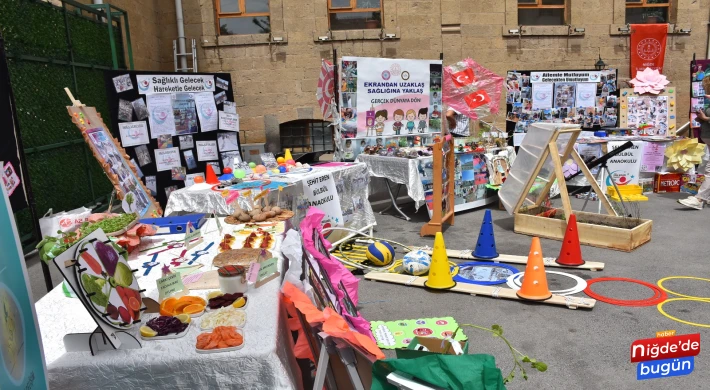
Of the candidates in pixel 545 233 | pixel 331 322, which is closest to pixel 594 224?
pixel 545 233

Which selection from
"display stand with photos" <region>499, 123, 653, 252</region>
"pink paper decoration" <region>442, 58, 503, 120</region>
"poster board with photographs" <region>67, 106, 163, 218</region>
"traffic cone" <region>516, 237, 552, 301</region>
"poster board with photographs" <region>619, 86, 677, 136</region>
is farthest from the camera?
"poster board with photographs" <region>619, 86, 677, 136</region>

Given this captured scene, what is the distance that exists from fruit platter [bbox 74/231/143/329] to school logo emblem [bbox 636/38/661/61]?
12.8 m

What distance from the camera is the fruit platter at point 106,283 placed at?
1.85m

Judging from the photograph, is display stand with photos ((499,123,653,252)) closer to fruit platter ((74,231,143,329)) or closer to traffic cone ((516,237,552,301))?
traffic cone ((516,237,552,301))

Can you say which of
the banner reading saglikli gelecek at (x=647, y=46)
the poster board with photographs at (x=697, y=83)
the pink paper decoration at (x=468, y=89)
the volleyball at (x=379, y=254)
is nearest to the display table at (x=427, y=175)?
the pink paper decoration at (x=468, y=89)

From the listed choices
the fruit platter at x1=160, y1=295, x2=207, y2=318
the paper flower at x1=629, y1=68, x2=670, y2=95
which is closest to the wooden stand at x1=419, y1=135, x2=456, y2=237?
the fruit platter at x1=160, y1=295, x2=207, y2=318

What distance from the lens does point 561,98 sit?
9.77m

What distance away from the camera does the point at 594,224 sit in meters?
6.11

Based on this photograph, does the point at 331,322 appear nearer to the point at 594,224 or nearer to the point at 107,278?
the point at 107,278

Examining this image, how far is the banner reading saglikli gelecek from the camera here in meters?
11.8

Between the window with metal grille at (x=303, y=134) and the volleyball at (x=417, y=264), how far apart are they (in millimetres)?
7494

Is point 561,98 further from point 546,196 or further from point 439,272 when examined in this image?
point 439,272

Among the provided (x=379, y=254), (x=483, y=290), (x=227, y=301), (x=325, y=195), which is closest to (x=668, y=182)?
(x=483, y=290)

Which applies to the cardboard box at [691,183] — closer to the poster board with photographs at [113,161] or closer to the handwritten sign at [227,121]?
the handwritten sign at [227,121]
